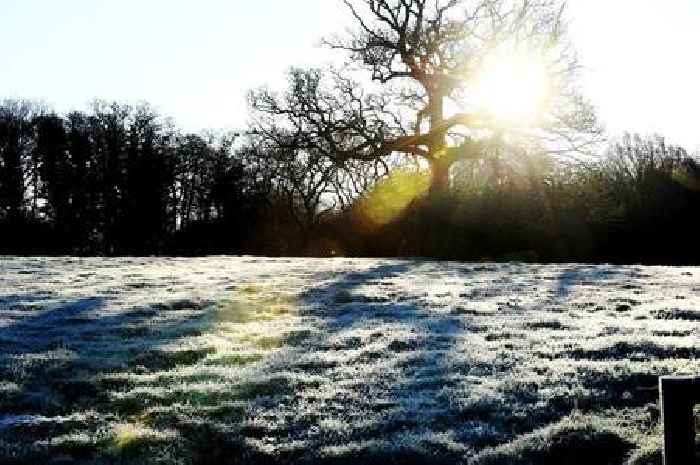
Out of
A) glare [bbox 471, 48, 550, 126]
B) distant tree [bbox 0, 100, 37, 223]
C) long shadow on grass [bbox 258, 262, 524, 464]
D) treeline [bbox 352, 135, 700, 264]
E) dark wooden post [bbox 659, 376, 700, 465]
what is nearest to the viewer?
dark wooden post [bbox 659, 376, 700, 465]

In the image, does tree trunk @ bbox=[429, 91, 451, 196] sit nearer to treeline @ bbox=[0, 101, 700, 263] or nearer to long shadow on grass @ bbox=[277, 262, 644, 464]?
treeline @ bbox=[0, 101, 700, 263]

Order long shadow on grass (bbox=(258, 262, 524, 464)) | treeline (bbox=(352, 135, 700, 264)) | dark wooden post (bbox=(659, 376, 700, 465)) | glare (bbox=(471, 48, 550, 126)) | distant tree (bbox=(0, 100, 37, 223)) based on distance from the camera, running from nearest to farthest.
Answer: dark wooden post (bbox=(659, 376, 700, 465)), long shadow on grass (bbox=(258, 262, 524, 464)), treeline (bbox=(352, 135, 700, 264)), glare (bbox=(471, 48, 550, 126)), distant tree (bbox=(0, 100, 37, 223))

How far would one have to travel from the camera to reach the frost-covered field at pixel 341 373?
259 inches

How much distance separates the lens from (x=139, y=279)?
60.7 feet

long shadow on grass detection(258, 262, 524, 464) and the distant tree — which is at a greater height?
the distant tree

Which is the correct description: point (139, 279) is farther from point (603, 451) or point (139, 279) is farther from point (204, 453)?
point (603, 451)

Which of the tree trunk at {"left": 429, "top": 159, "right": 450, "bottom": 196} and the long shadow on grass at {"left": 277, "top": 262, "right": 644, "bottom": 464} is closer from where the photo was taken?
the long shadow on grass at {"left": 277, "top": 262, "right": 644, "bottom": 464}

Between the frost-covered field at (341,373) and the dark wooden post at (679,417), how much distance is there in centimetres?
149

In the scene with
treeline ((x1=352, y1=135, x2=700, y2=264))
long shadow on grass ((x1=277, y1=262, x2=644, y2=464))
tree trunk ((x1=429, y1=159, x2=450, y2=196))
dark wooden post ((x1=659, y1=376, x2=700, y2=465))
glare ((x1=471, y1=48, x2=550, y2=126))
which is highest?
glare ((x1=471, y1=48, x2=550, y2=126))

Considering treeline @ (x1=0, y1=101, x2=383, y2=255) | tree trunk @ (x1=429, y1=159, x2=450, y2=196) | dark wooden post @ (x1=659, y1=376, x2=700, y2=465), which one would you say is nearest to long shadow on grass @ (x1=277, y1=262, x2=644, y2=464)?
dark wooden post @ (x1=659, y1=376, x2=700, y2=465)

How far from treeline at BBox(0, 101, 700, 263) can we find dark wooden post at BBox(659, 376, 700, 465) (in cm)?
2418

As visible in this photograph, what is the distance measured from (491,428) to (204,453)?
2682 mm

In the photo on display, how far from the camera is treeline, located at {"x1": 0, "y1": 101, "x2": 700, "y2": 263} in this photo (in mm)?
29734

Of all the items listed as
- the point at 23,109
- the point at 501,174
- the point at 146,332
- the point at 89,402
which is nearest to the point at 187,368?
the point at 89,402
